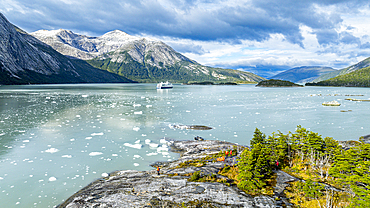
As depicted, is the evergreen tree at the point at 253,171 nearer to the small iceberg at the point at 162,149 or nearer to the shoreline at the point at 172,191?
the shoreline at the point at 172,191

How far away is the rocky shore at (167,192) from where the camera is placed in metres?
13.4

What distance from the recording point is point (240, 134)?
118ft

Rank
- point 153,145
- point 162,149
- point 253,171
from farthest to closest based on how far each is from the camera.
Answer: point 153,145 → point 162,149 → point 253,171

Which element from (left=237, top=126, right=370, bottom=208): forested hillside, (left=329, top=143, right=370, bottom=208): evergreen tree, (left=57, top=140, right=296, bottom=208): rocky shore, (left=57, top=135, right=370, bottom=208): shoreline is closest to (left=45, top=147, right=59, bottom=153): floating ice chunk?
(left=57, top=135, right=370, bottom=208): shoreline

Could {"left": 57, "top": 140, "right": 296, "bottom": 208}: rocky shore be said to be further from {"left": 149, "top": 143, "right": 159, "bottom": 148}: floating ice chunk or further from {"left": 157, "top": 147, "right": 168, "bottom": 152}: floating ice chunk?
{"left": 149, "top": 143, "right": 159, "bottom": 148}: floating ice chunk

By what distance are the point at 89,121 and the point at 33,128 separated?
33.0 feet

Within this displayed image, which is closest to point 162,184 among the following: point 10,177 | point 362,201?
point 362,201

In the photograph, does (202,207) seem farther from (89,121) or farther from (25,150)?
(89,121)

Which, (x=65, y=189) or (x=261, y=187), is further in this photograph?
(x=65, y=189)

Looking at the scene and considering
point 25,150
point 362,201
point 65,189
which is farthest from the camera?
point 25,150

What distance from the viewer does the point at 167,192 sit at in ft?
48.1

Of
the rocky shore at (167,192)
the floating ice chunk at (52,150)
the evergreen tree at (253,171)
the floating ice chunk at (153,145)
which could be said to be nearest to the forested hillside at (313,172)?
the evergreen tree at (253,171)

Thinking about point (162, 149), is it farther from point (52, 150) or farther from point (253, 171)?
point (253, 171)

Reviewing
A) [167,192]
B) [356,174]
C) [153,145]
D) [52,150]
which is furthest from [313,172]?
[52,150]
